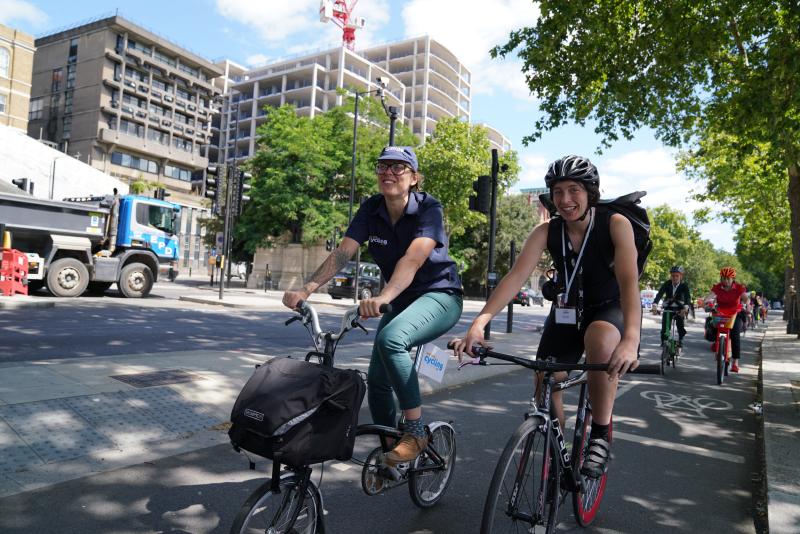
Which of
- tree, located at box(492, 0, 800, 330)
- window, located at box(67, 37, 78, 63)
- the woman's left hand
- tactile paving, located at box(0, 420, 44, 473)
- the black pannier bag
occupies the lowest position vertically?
tactile paving, located at box(0, 420, 44, 473)

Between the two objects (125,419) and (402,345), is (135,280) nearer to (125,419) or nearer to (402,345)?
(125,419)

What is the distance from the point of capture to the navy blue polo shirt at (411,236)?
3186 mm

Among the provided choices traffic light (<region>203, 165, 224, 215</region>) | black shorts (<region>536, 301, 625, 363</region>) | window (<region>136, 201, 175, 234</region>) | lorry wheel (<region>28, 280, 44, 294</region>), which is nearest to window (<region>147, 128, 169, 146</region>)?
window (<region>136, 201, 175, 234</region>)

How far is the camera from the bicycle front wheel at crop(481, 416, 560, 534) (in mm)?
2379

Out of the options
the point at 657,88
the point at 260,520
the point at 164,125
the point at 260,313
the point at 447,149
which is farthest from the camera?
the point at 164,125

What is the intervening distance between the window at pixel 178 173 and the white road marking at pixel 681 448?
227 feet

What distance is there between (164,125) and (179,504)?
70.7 meters

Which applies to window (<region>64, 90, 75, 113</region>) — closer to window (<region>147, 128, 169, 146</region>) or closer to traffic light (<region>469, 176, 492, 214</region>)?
window (<region>147, 128, 169, 146</region>)

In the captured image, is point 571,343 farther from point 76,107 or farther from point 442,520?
point 76,107

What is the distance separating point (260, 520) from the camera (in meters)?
2.16

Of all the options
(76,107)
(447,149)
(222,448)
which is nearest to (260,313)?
(222,448)

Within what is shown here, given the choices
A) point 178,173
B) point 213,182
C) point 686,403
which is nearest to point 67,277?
point 213,182

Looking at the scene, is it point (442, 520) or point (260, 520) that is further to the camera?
point (442, 520)

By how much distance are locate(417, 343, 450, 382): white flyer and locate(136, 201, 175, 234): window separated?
1664 centimetres
